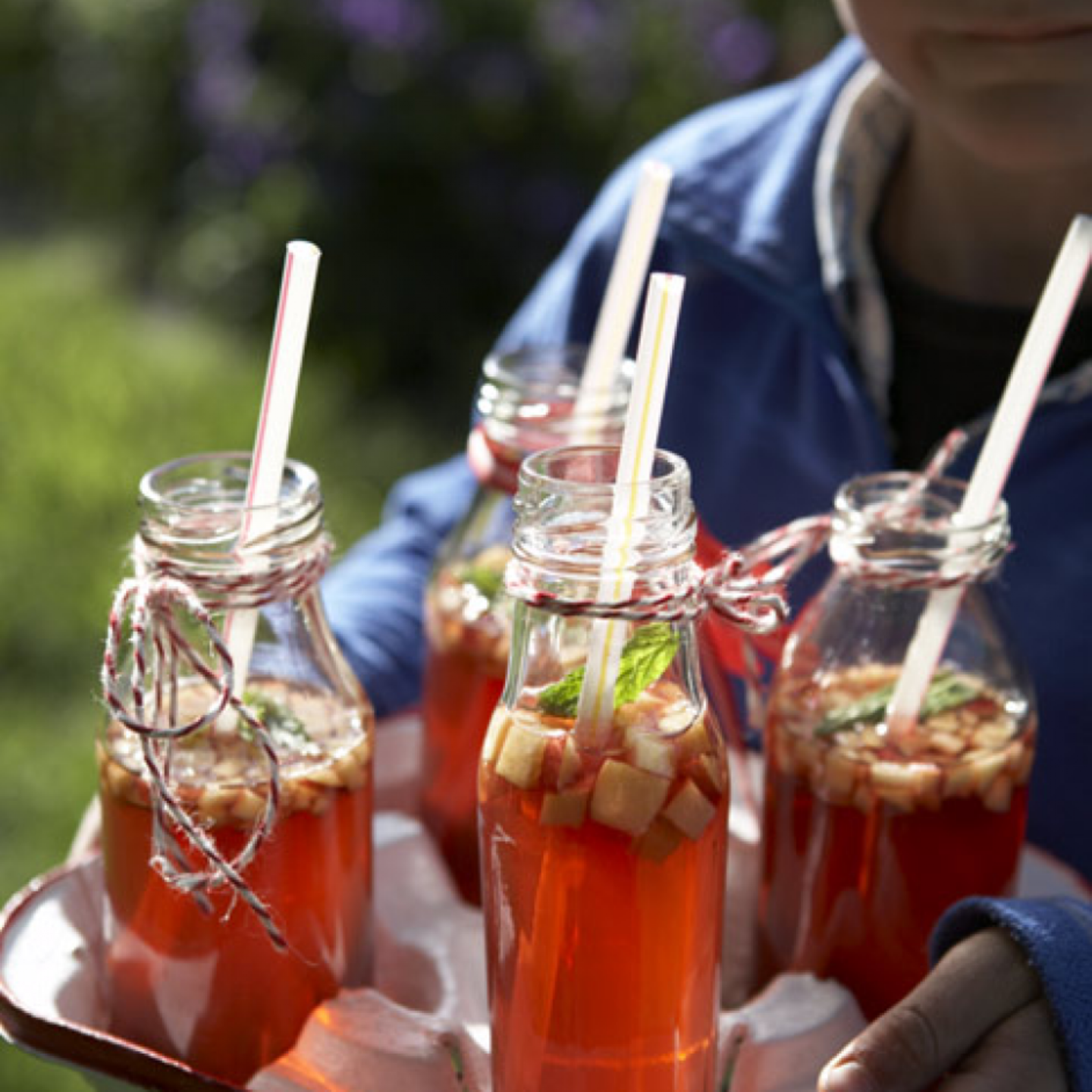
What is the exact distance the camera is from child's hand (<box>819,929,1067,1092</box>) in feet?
2.21

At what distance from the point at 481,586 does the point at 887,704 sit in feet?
0.76

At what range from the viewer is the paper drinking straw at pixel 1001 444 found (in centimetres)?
76

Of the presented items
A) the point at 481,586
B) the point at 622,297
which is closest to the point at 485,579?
the point at 481,586

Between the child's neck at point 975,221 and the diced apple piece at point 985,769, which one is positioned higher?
the child's neck at point 975,221

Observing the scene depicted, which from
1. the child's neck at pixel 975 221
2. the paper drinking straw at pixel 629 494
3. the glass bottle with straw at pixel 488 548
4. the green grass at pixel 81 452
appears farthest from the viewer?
the green grass at pixel 81 452

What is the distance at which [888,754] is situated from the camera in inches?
31.7

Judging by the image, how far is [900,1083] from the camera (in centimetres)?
67

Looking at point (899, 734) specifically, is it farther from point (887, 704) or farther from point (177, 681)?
point (177, 681)

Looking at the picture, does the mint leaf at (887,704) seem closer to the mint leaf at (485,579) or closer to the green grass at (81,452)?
the mint leaf at (485,579)

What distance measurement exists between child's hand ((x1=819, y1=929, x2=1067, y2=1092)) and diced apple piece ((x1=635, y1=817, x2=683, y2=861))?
4.0 inches

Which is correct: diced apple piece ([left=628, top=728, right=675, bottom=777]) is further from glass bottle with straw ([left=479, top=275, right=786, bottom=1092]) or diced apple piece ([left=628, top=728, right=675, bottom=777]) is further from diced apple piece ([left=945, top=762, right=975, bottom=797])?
diced apple piece ([left=945, top=762, right=975, bottom=797])

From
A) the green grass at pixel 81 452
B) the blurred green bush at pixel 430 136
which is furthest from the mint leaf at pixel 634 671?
the blurred green bush at pixel 430 136

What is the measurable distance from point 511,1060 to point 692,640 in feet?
0.62

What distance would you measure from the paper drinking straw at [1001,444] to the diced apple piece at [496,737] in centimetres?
19
